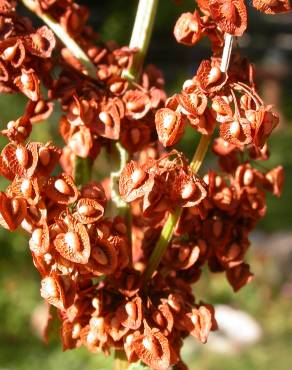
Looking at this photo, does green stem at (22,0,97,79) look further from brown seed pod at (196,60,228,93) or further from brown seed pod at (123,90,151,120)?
brown seed pod at (196,60,228,93)

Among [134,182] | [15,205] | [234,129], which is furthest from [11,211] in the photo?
[234,129]

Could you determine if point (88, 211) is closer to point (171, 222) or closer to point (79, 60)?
point (171, 222)

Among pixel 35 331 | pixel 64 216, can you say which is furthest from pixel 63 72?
pixel 35 331

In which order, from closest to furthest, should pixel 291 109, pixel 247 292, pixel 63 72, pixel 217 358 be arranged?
pixel 63 72
pixel 217 358
pixel 247 292
pixel 291 109

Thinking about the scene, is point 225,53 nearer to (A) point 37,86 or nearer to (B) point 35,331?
(A) point 37,86

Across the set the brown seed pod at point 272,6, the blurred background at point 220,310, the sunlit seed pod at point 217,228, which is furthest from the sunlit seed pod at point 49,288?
the blurred background at point 220,310

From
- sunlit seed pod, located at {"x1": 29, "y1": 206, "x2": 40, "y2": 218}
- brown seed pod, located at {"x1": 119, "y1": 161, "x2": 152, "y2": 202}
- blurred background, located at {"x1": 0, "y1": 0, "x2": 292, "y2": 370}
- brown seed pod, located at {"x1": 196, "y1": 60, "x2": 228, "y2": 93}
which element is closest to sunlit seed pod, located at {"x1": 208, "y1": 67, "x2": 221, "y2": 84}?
brown seed pod, located at {"x1": 196, "y1": 60, "x2": 228, "y2": 93}
